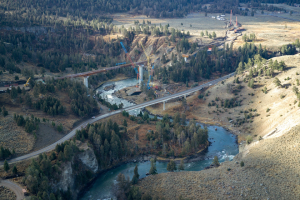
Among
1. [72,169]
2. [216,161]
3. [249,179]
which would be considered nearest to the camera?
[249,179]

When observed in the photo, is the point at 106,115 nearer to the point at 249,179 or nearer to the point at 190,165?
the point at 190,165

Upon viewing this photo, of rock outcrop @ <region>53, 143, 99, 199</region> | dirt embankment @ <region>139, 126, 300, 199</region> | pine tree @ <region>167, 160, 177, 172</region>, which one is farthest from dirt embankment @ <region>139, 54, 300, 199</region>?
rock outcrop @ <region>53, 143, 99, 199</region>

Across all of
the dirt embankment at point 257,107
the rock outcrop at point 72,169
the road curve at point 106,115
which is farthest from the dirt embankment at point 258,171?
the road curve at point 106,115

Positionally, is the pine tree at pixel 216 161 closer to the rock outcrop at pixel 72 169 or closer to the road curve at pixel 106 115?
the rock outcrop at pixel 72 169

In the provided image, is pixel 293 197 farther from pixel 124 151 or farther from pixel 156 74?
pixel 156 74

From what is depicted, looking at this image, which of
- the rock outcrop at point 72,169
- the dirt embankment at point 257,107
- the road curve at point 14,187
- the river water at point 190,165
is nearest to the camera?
the road curve at point 14,187

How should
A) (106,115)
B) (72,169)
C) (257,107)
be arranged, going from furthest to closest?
(257,107) < (106,115) < (72,169)

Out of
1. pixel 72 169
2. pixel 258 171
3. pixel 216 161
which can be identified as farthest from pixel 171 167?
pixel 72 169

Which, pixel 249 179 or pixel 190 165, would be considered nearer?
pixel 249 179
